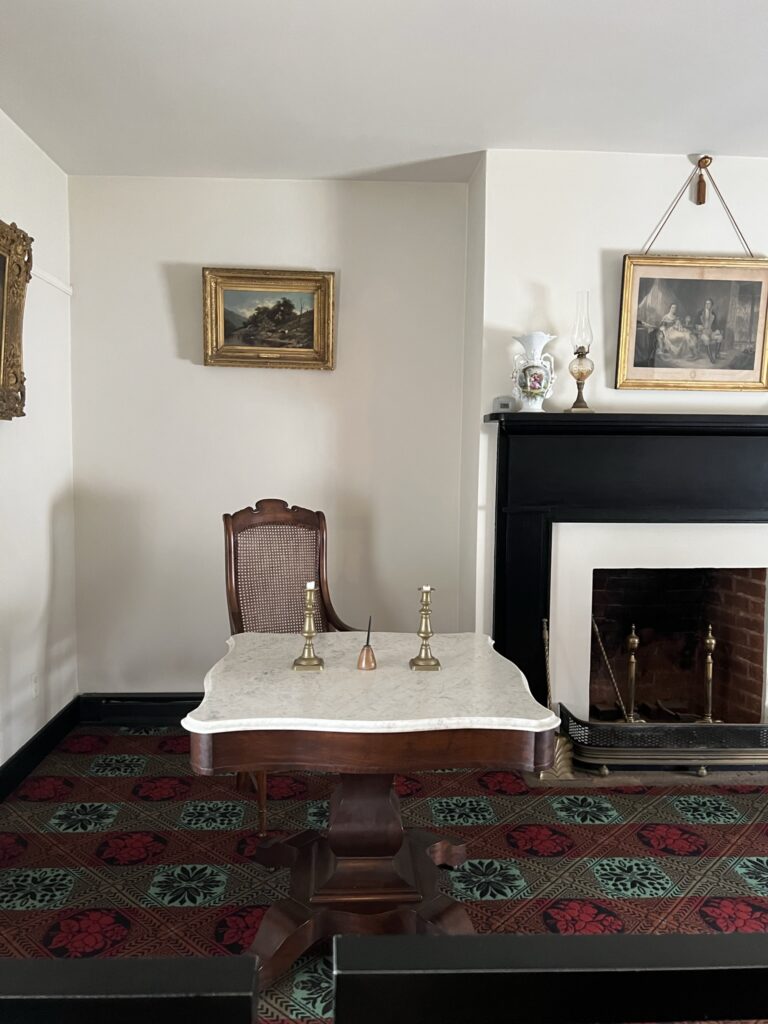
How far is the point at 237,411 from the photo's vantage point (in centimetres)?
419

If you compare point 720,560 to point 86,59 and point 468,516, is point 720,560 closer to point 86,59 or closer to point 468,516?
point 468,516

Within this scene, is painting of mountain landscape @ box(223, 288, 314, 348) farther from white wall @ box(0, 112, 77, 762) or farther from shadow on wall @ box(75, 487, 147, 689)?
shadow on wall @ box(75, 487, 147, 689)

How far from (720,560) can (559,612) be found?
84cm

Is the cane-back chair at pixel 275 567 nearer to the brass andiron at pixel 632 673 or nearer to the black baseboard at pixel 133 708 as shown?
the black baseboard at pixel 133 708

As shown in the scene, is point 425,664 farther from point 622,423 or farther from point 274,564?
point 622,423

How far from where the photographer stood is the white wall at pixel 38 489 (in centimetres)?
340

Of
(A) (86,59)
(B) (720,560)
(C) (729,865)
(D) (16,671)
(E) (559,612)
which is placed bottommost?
(C) (729,865)

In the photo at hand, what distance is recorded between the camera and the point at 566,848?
2971 millimetres

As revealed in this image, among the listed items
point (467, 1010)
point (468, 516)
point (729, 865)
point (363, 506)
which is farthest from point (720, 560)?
point (467, 1010)

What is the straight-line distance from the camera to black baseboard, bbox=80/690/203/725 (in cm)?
425

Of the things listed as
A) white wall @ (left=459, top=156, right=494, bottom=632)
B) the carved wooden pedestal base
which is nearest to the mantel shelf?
white wall @ (left=459, top=156, right=494, bottom=632)

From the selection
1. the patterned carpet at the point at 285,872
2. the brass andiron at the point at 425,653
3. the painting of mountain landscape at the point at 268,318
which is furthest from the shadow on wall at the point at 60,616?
the brass andiron at the point at 425,653

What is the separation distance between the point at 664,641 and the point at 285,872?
2.54 meters

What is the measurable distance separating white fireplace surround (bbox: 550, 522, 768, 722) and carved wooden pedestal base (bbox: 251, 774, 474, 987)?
1.60m
